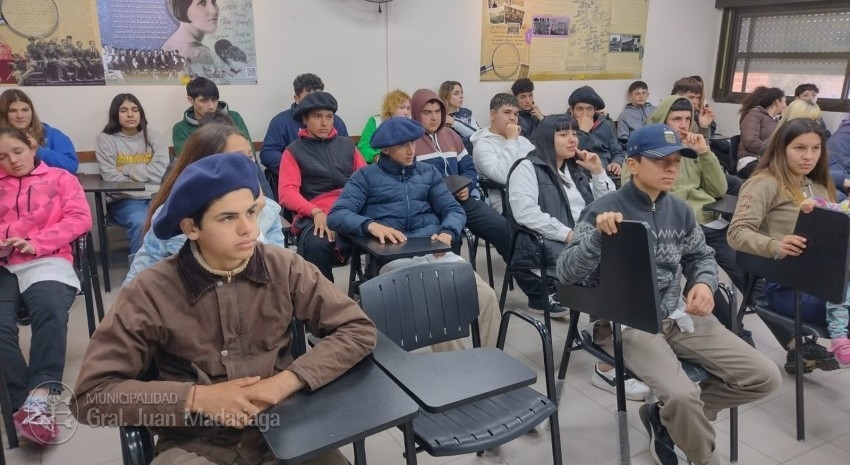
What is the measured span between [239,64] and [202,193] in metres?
3.56

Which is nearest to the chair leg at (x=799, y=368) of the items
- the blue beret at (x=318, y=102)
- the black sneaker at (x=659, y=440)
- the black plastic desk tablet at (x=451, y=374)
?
the black sneaker at (x=659, y=440)

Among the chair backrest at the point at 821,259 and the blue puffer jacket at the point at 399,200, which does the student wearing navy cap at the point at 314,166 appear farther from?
the chair backrest at the point at 821,259

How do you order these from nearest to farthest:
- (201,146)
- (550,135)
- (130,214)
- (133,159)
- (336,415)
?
(336,415)
(201,146)
(550,135)
(130,214)
(133,159)

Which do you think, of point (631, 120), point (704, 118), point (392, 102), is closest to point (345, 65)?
point (392, 102)

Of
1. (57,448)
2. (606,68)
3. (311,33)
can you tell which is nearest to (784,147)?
(57,448)

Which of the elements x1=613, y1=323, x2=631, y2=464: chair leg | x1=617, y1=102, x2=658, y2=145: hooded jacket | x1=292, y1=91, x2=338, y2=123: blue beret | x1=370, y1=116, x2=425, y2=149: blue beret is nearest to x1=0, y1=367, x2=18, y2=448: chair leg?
x1=370, y1=116, x2=425, y2=149: blue beret

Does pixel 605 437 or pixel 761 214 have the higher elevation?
pixel 761 214

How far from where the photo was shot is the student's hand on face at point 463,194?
3531 mm

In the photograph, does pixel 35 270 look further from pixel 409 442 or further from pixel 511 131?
pixel 511 131

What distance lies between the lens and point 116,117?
392cm

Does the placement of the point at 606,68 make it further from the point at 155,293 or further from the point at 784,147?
the point at 155,293

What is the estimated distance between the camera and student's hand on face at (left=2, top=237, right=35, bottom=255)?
90.8 inches

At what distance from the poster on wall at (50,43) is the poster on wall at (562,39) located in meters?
3.27

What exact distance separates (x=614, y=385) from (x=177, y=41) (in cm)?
379
